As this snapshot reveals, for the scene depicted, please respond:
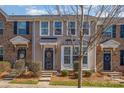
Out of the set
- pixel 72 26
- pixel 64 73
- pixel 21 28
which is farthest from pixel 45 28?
pixel 64 73

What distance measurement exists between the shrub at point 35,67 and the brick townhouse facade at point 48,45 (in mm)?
1678

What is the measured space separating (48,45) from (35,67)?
289 cm

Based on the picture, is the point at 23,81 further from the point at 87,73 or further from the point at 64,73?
the point at 87,73

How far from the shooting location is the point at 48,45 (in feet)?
88.0

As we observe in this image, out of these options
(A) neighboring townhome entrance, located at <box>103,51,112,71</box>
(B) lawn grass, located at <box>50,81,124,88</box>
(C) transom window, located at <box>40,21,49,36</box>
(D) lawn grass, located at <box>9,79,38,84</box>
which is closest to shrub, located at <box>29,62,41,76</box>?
(D) lawn grass, located at <box>9,79,38,84</box>

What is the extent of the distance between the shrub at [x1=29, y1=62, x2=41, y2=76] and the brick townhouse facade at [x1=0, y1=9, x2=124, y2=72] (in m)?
1.68

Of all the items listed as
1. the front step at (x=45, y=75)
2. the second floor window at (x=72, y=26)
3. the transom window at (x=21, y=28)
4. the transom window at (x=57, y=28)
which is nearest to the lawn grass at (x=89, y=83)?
the front step at (x=45, y=75)

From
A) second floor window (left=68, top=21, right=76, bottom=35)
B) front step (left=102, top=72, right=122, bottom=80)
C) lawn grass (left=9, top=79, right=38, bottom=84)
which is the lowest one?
lawn grass (left=9, top=79, right=38, bottom=84)

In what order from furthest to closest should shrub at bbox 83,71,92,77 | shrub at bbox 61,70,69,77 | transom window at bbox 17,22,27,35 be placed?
transom window at bbox 17,22,27,35 < shrub at bbox 83,71,92,77 < shrub at bbox 61,70,69,77

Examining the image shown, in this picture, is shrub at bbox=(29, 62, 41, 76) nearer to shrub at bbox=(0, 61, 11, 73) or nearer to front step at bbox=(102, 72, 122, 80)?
shrub at bbox=(0, 61, 11, 73)

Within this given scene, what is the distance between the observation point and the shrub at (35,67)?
2438 cm

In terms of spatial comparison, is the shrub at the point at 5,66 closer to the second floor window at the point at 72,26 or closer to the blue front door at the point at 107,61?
the second floor window at the point at 72,26

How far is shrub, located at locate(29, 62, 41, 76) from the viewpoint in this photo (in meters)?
24.4
